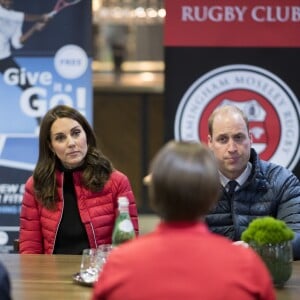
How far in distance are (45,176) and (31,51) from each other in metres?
1.19

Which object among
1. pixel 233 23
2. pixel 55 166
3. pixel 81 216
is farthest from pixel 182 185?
pixel 233 23

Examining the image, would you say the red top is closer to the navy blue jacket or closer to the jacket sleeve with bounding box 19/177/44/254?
the navy blue jacket

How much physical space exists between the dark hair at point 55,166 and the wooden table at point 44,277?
40 centimetres

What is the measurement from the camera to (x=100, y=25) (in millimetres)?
11047

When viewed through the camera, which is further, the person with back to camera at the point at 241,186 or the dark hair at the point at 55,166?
the dark hair at the point at 55,166

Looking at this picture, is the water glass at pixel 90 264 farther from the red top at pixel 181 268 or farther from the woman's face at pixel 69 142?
the red top at pixel 181 268

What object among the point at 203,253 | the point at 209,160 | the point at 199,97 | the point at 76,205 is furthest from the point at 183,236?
the point at 199,97

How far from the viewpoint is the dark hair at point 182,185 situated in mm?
1762

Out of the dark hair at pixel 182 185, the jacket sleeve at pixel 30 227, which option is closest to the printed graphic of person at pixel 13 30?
the jacket sleeve at pixel 30 227

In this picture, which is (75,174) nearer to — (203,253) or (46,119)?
(46,119)

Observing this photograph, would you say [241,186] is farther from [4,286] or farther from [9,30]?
[9,30]

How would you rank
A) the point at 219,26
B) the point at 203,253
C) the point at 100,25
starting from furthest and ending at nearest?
the point at 100,25 < the point at 219,26 < the point at 203,253

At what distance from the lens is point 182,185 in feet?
5.77

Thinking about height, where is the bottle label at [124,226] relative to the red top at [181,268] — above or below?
below
